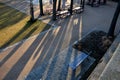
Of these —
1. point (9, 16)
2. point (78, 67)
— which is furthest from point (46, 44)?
point (9, 16)

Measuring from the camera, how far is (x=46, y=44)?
12.6m

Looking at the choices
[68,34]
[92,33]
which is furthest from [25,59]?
[92,33]

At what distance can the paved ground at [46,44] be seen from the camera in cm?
1002

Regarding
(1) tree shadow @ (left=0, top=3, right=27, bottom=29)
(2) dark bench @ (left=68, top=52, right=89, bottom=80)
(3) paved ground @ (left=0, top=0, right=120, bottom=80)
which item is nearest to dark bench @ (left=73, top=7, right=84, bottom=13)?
(3) paved ground @ (left=0, top=0, right=120, bottom=80)

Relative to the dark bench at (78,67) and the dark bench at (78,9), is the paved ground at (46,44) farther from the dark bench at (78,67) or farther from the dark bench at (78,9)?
the dark bench at (78,67)

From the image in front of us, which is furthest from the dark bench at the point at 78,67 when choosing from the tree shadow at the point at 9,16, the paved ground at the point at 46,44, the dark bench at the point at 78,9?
the dark bench at the point at 78,9

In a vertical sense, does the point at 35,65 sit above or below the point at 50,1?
below

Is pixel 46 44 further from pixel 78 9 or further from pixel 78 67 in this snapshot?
pixel 78 9

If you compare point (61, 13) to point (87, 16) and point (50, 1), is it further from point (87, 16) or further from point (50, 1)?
point (50, 1)

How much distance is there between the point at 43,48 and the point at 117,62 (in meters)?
5.44

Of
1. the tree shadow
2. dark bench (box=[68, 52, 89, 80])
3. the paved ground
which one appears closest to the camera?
dark bench (box=[68, 52, 89, 80])

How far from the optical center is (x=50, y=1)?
22344 millimetres

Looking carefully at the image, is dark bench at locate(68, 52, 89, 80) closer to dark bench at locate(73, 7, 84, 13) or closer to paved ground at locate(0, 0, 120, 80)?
paved ground at locate(0, 0, 120, 80)

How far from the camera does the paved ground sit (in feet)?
32.9
